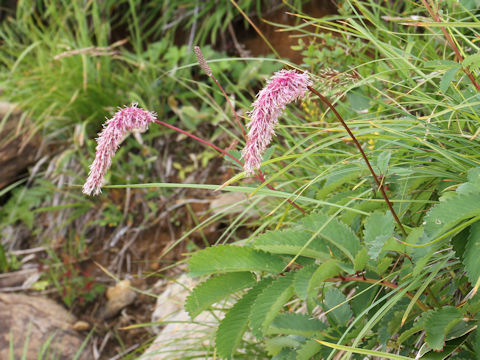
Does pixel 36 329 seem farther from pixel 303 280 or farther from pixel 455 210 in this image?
pixel 455 210

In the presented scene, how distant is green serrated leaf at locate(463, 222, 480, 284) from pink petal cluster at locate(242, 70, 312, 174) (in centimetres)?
37

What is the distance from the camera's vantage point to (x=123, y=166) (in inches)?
135

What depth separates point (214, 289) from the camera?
3.61 feet

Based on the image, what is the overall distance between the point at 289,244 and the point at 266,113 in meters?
0.32

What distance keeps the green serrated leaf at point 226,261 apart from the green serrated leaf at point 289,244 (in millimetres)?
31

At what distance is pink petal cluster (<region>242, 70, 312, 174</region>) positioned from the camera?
33.2 inches

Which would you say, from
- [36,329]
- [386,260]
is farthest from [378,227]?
[36,329]

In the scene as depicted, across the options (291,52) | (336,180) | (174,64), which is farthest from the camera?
(174,64)

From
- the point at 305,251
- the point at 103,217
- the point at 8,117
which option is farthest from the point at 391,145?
the point at 8,117

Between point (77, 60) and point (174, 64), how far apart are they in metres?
0.61

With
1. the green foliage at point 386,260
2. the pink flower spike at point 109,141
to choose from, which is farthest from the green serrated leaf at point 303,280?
the pink flower spike at point 109,141

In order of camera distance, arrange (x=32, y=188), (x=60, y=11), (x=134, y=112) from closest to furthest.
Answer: (x=134, y=112) < (x=32, y=188) < (x=60, y=11)

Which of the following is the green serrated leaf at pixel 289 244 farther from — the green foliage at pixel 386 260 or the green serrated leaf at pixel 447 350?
the green serrated leaf at pixel 447 350

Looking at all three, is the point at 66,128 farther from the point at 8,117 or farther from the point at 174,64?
the point at 174,64
